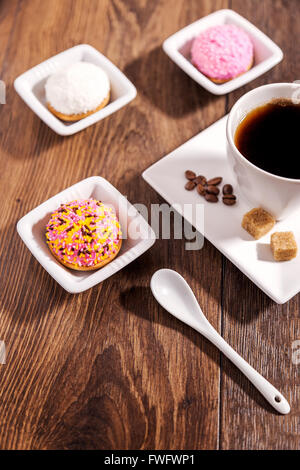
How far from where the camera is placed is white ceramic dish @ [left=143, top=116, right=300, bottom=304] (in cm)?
112

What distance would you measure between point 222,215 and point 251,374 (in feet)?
1.26

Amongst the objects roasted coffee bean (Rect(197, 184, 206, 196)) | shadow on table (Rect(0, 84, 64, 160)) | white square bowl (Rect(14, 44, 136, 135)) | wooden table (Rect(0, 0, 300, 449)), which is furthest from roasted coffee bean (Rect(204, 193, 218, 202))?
shadow on table (Rect(0, 84, 64, 160))

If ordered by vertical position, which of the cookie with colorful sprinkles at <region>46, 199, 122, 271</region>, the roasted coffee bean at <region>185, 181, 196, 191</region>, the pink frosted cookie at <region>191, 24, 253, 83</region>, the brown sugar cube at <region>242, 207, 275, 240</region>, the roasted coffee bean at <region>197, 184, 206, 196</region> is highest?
the pink frosted cookie at <region>191, 24, 253, 83</region>

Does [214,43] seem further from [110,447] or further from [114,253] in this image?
[110,447]

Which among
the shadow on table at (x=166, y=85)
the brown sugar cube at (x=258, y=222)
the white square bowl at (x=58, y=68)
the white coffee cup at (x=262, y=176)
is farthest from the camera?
Answer: the shadow on table at (x=166, y=85)

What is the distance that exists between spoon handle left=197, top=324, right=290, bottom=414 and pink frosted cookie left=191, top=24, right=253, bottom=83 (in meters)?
0.74

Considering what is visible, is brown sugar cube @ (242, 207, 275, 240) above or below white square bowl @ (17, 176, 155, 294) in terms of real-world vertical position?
below

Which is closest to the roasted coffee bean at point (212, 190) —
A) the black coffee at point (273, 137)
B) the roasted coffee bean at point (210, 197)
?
the roasted coffee bean at point (210, 197)

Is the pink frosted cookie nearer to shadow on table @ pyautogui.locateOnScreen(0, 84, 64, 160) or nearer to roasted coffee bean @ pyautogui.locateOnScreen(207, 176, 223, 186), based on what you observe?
roasted coffee bean @ pyautogui.locateOnScreen(207, 176, 223, 186)

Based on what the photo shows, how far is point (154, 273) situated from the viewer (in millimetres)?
1203

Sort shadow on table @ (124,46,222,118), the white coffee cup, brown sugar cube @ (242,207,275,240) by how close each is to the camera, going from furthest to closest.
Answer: shadow on table @ (124,46,222,118) < brown sugar cube @ (242,207,275,240) < the white coffee cup

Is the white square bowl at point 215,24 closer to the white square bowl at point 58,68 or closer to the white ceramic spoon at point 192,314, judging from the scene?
the white square bowl at point 58,68

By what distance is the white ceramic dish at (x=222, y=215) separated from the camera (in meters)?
1.12

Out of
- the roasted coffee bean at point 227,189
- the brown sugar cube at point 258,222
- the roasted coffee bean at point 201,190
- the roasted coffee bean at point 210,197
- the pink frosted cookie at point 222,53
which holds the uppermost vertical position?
the pink frosted cookie at point 222,53
